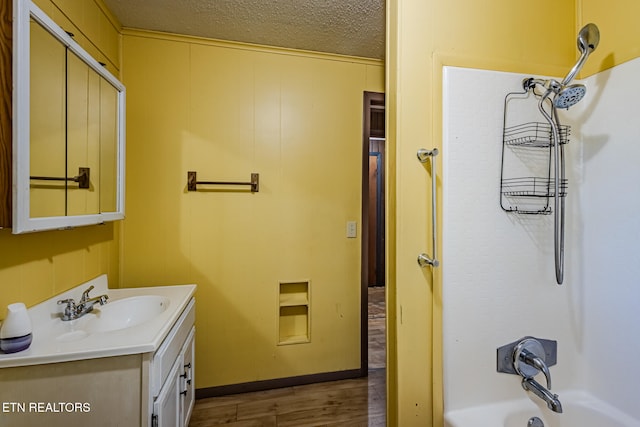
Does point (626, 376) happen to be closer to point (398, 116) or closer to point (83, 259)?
point (398, 116)

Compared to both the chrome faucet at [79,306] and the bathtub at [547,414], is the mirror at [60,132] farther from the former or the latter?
the bathtub at [547,414]

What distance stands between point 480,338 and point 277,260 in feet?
4.60

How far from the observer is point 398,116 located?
1.11 meters

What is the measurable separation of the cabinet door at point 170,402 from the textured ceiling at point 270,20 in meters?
1.98

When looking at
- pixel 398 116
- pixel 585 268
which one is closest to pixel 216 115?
pixel 398 116

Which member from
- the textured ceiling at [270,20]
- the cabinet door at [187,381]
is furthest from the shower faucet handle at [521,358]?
the textured ceiling at [270,20]

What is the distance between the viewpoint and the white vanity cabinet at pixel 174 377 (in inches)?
43.8

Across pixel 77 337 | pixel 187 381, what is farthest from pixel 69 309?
pixel 187 381

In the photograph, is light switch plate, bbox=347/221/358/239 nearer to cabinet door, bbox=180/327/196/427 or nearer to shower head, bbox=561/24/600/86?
cabinet door, bbox=180/327/196/427

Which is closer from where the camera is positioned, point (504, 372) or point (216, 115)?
point (504, 372)

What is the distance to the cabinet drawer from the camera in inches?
43.8

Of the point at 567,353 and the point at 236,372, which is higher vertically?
the point at 567,353

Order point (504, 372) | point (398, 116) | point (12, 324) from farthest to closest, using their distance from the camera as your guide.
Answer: point (504, 372), point (398, 116), point (12, 324)

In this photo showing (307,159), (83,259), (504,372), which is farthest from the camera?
(307,159)
